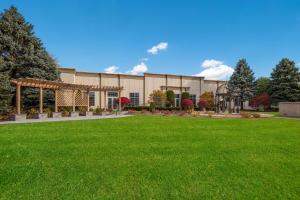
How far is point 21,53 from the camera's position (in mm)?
22422

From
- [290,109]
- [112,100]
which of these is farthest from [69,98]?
[290,109]

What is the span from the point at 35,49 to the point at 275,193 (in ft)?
77.3

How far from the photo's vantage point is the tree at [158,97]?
35.1 m

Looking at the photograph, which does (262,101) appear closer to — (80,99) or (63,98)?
(80,99)

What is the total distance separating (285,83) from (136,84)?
20324mm

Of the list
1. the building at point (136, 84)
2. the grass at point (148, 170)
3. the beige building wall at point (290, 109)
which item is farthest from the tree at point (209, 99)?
the grass at point (148, 170)

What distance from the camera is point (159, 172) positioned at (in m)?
4.96

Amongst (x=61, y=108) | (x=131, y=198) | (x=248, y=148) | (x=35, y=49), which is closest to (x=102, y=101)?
(x=61, y=108)

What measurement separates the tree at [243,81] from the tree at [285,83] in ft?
11.8

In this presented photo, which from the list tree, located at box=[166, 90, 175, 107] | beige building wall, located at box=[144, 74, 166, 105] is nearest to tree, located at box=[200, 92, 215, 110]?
tree, located at box=[166, 90, 175, 107]

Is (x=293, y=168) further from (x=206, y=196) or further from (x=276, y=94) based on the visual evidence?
(x=276, y=94)

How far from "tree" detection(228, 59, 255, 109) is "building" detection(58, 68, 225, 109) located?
2388 mm

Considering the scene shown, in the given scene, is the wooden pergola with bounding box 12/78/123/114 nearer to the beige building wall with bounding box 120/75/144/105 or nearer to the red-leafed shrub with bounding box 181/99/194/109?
the beige building wall with bounding box 120/75/144/105

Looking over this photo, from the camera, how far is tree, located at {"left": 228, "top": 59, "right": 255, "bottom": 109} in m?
41.5
